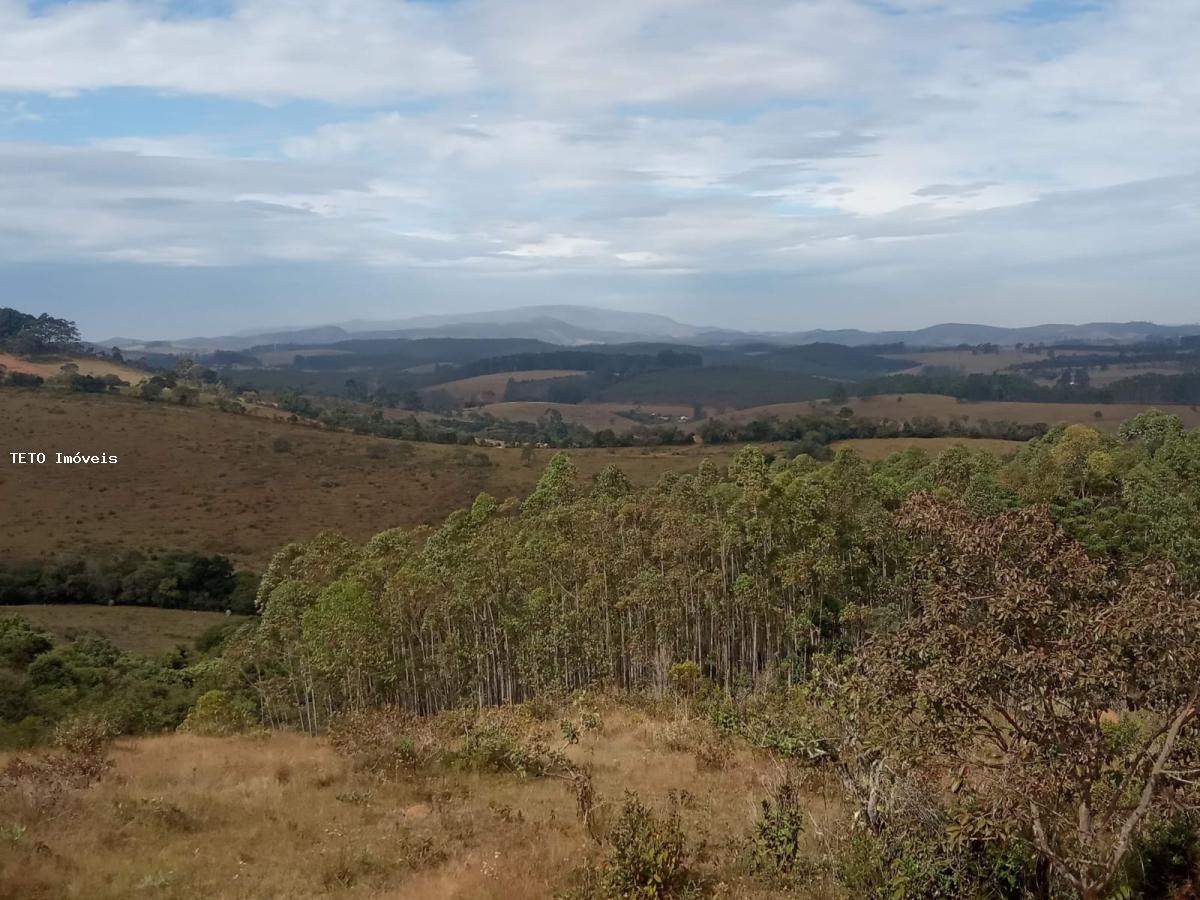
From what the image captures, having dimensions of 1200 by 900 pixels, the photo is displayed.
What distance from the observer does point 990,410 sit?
147 meters

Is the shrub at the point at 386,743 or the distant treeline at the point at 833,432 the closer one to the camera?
the shrub at the point at 386,743

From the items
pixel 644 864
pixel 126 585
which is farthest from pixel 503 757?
pixel 126 585

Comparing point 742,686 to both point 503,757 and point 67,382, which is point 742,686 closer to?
point 503,757

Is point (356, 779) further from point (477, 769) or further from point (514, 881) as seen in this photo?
point (514, 881)

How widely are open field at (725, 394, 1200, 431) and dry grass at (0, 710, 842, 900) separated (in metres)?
129

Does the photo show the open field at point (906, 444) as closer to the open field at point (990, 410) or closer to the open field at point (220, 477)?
the open field at point (220, 477)

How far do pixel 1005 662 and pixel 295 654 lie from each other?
96.6 ft

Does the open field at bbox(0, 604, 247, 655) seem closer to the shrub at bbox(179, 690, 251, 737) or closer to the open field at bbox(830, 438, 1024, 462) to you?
the shrub at bbox(179, 690, 251, 737)

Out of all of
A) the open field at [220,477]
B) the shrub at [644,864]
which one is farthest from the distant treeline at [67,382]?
the shrub at [644,864]

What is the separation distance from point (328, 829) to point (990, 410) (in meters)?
153

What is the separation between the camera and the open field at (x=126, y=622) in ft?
164

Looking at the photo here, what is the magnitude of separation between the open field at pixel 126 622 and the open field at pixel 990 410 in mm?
102187

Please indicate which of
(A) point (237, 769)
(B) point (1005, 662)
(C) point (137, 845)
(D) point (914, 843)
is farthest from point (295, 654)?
(B) point (1005, 662)

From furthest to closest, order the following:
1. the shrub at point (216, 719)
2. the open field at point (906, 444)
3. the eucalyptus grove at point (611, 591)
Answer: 1. the open field at point (906, 444)
2. the eucalyptus grove at point (611, 591)
3. the shrub at point (216, 719)
